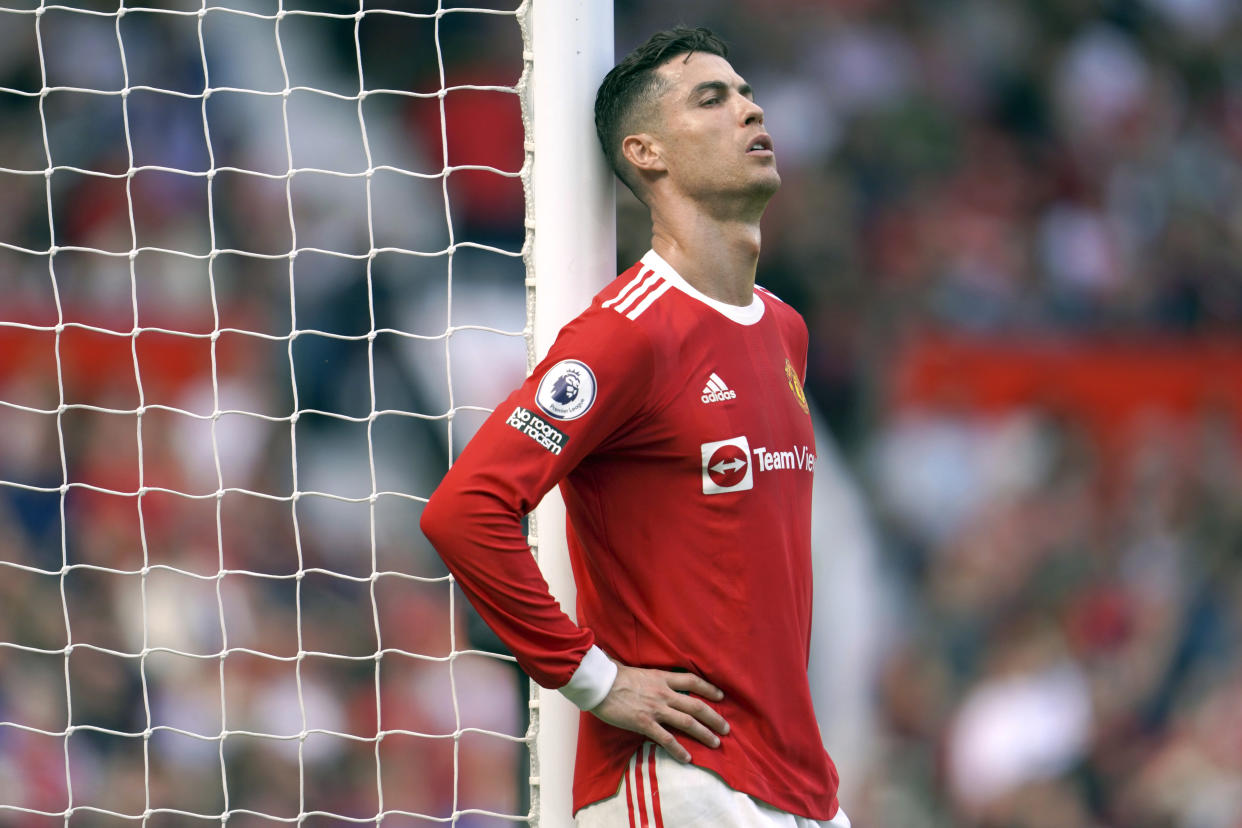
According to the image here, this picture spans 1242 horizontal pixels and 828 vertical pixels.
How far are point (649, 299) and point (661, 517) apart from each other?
23 cm

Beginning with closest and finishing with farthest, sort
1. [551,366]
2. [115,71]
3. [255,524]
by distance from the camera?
[551,366]
[255,524]
[115,71]

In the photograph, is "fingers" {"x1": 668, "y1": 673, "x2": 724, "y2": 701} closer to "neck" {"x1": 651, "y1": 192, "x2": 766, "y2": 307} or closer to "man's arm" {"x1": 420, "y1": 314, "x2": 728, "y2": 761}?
"man's arm" {"x1": 420, "y1": 314, "x2": 728, "y2": 761}

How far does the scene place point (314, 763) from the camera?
3.03 metres

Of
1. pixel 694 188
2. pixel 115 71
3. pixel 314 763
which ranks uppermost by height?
pixel 694 188

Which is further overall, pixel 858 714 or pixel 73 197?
pixel 73 197

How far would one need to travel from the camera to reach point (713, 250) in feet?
4.37

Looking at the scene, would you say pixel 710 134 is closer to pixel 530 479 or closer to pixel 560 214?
pixel 560 214

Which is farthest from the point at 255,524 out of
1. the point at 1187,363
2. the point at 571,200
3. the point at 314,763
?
the point at 1187,363

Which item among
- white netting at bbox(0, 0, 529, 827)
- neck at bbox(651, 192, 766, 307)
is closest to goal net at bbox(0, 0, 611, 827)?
white netting at bbox(0, 0, 529, 827)

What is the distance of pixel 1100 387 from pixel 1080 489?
0.31 meters

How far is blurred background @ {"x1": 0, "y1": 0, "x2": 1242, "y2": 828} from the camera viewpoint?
10.2 feet

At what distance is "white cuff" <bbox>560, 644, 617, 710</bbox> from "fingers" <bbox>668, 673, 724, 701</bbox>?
0.20ft

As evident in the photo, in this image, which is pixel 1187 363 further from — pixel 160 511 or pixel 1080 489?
pixel 160 511

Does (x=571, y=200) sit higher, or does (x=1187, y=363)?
(x=571, y=200)
